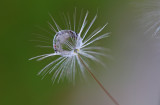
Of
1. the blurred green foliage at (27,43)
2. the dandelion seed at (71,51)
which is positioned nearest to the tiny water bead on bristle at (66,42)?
the dandelion seed at (71,51)

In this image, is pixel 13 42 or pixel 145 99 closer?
pixel 13 42

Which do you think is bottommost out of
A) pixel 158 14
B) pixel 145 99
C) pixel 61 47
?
pixel 145 99

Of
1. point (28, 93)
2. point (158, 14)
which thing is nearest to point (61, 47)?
point (28, 93)

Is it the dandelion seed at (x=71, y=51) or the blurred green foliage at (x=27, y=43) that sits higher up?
the blurred green foliage at (x=27, y=43)

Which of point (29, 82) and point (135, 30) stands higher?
point (29, 82)

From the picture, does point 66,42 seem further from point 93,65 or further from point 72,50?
point 93,65

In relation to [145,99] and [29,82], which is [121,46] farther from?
[29,82]

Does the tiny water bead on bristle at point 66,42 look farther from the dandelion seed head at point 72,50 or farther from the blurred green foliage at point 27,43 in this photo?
the blurred green foliage at point 27,43

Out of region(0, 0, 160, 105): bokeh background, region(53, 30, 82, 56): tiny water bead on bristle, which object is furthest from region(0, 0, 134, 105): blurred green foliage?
region(53, 30, 82, 56): tiny water bead on bristle
